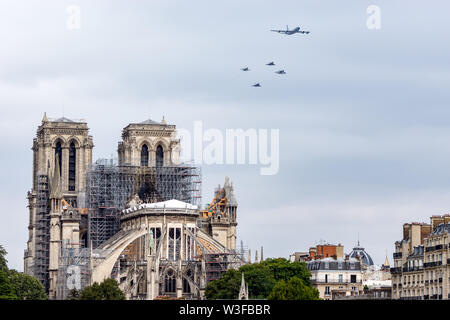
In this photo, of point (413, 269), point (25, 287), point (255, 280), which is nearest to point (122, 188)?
point (25, 287)

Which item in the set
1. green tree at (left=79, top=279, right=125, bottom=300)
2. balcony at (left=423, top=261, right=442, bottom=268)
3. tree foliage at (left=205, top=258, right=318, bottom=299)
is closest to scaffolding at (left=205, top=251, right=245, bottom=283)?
tree foliage at (left=205, top=258, right=318, bottom=299)

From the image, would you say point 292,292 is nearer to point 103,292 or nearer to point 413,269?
point 413,269

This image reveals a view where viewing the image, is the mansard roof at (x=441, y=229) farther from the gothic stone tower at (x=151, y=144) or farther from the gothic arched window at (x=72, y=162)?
the gothic arched window at (x=72, y=162)

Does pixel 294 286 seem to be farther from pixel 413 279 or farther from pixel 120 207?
pixel 120 207

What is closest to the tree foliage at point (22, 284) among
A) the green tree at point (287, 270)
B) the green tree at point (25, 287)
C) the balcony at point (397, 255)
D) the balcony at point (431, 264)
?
the green tree at point (25, 287)

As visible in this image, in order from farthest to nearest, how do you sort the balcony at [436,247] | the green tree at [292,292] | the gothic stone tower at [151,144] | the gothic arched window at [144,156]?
the gothic arched window at [144,156] < the gothic stone tower at [151,144] < the green tree at [292,292] < the balcony at [436,247]
